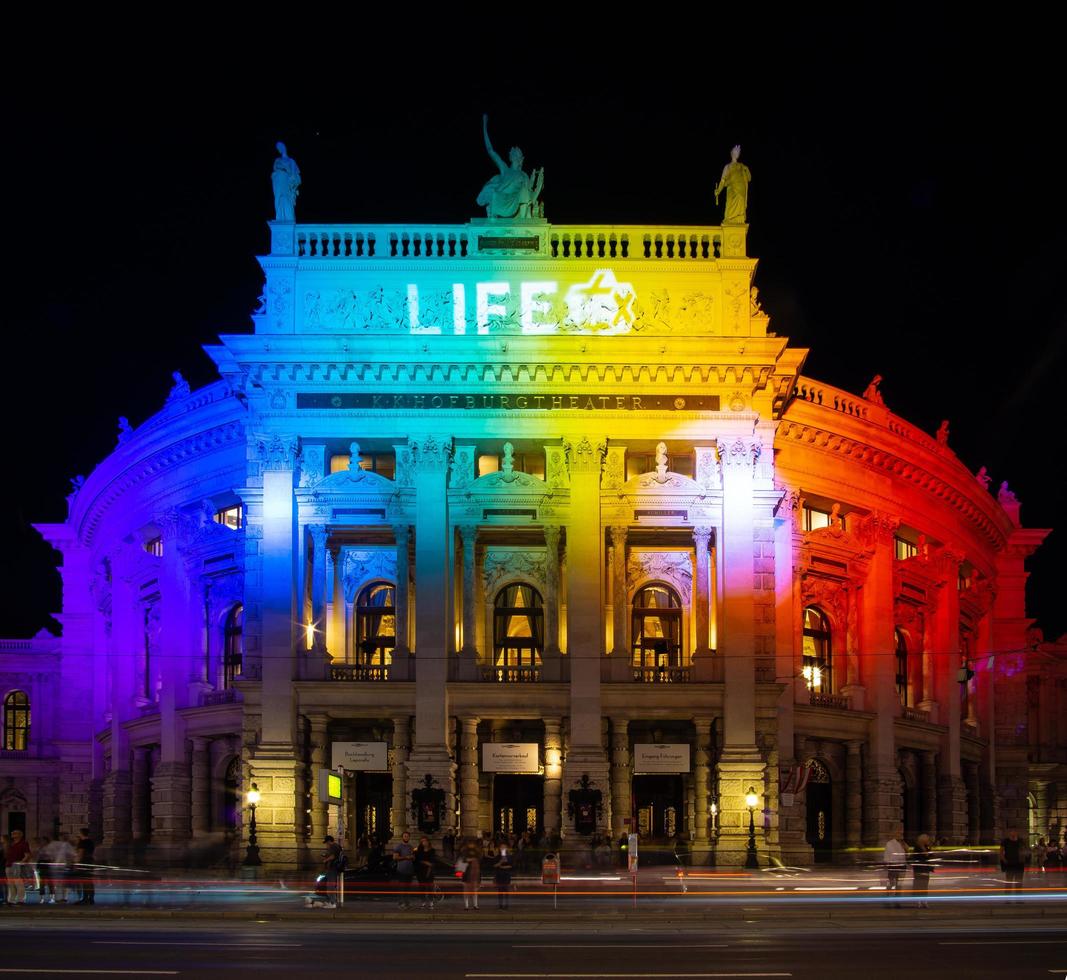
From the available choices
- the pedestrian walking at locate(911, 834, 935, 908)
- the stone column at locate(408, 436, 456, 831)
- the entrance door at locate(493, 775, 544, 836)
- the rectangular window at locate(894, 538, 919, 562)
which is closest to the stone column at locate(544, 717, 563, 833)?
the entrance door at locate(493, 775, 544, 836)

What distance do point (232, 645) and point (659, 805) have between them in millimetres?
18559

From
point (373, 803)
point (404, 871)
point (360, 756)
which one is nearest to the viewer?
point (404, 871)

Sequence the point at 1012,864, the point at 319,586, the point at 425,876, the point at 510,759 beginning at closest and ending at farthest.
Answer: the point at 425,876
the point at 1012,864
the point at 510,759
the point at 319,586

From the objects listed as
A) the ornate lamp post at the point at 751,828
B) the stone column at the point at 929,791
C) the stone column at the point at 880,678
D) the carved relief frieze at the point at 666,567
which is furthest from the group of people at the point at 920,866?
the stone column at the point at 929,791

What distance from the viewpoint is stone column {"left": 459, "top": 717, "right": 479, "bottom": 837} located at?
56.5 metres

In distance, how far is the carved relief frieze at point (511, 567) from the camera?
197ft

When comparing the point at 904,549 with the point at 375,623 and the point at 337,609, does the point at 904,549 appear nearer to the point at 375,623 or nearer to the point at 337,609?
the point at 375,623

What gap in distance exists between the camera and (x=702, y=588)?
5888cm

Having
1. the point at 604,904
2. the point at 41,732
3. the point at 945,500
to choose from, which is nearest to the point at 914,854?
the point at 604,904

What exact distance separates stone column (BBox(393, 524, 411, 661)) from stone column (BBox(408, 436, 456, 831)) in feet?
2.38

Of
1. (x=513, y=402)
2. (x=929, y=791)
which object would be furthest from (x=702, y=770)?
(x=929, y=791)

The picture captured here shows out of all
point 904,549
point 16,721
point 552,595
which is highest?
point 904,549

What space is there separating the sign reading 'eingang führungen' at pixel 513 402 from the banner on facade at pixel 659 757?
38.8ft

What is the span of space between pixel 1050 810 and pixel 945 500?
2630cm
